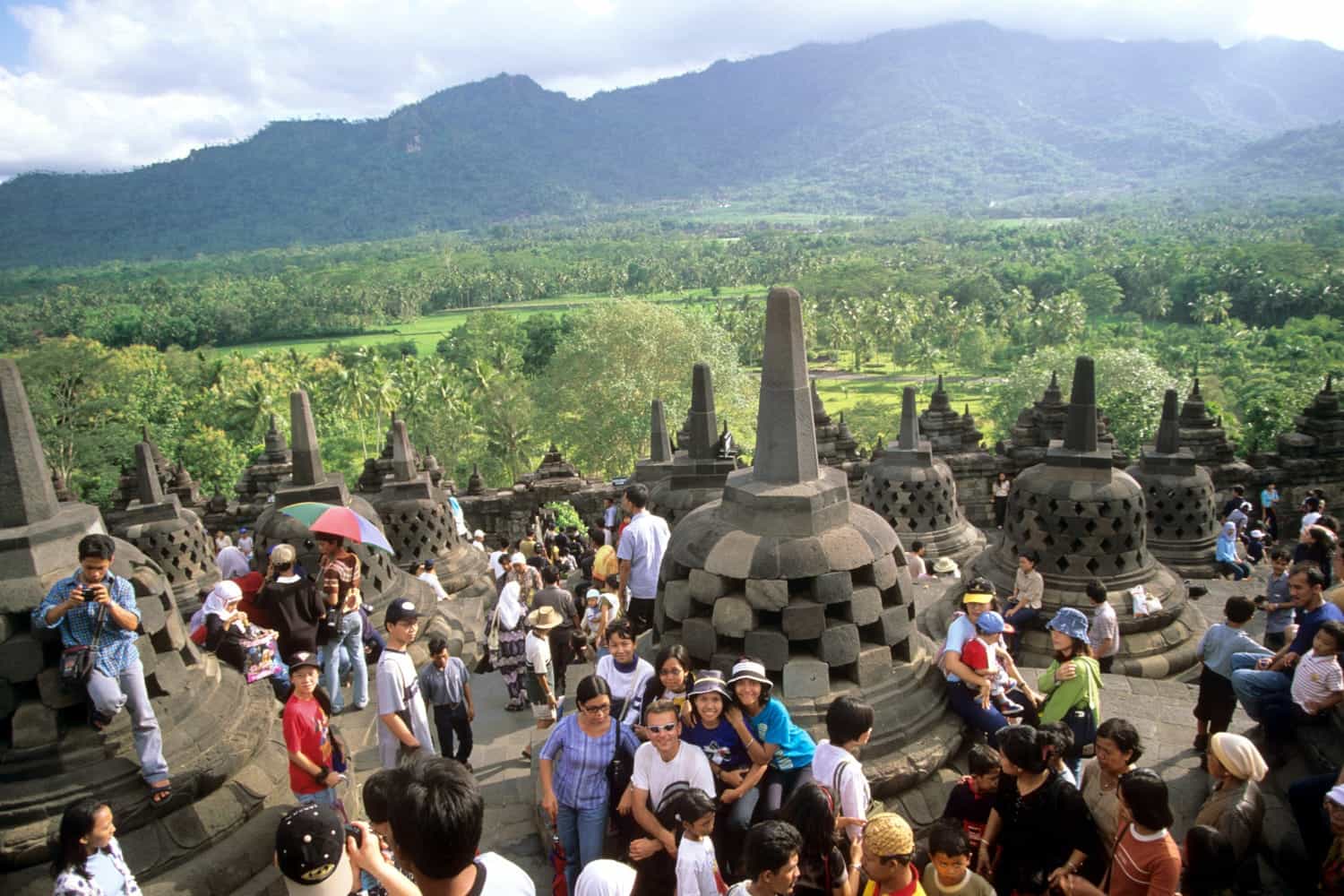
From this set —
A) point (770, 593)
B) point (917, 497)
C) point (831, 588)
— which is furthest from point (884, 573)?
point (917, 497)

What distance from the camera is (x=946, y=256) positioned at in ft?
503

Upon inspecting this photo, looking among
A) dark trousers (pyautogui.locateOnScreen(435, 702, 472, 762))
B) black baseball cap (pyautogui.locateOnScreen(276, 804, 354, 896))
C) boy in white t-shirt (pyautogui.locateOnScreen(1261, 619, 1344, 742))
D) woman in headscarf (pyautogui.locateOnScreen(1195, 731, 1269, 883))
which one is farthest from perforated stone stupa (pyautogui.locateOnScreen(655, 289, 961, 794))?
black baseball cap (pyautogui.locateOnScreen(276, 804, 354, 896))

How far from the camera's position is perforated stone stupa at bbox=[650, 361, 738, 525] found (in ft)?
33.3

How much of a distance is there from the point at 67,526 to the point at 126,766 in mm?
1553

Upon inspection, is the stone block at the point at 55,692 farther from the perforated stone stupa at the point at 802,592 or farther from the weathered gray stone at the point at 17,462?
the perforated stone stupa at the point at 802,592

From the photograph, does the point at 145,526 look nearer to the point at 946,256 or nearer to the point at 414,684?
the point at 414,684

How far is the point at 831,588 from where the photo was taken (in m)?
5.84

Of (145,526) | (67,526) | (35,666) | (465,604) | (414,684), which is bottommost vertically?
(465,604)

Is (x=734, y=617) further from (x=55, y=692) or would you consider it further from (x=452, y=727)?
(x=55, y=692)

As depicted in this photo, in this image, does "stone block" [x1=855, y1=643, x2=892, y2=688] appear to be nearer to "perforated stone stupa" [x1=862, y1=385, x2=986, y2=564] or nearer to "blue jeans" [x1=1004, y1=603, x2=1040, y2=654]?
"blue jeans" [x1=1004, y1=603, x2=1040, y2=654]

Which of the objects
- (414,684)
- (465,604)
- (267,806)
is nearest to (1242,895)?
(414,684)

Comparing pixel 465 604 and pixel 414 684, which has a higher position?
pixel 414 684

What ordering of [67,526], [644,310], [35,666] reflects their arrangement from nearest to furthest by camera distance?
[35,666], [67,526], [644,310]

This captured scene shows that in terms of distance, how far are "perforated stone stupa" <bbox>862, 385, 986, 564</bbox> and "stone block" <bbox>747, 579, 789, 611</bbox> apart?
9.84m
